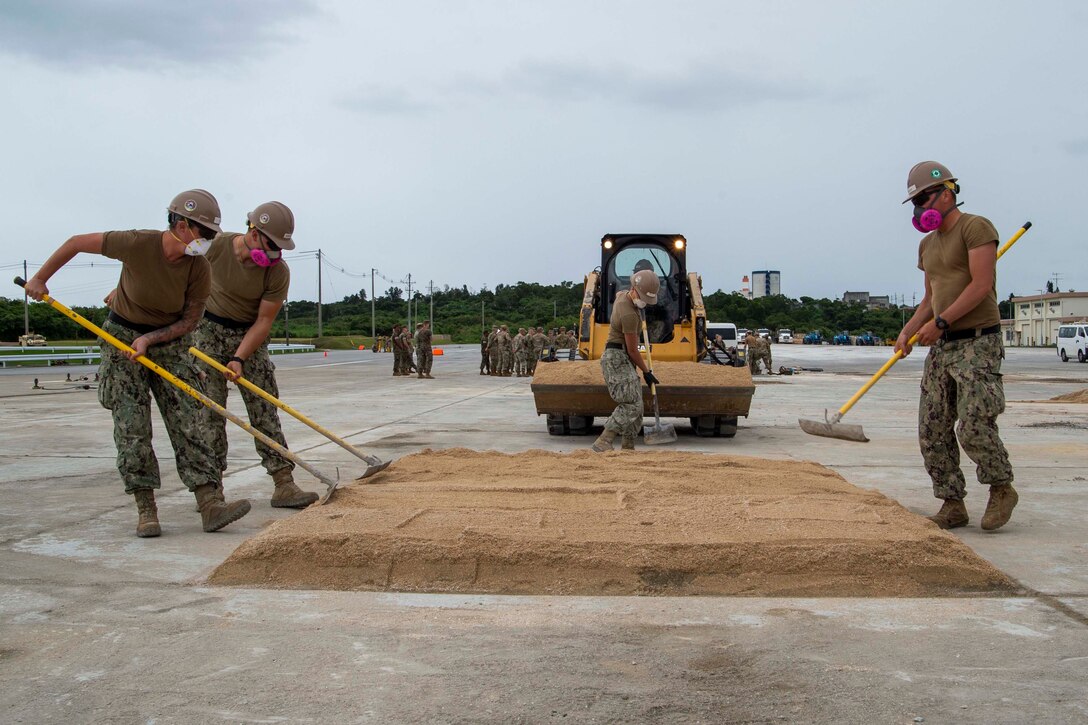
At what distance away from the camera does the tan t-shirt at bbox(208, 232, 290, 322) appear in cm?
577

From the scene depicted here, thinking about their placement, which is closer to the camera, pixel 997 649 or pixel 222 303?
pixel 997 649

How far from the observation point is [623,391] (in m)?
8.07

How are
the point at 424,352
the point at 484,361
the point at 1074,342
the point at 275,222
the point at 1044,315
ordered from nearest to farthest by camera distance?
the point at 275,222, the point at 424,352, the point at 484,361, the point at 1074,342, the point at 1044,315

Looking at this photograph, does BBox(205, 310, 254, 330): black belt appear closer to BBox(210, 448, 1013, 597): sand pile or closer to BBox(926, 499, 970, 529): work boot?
BBox(210, 448, 1013, 597): sand pile

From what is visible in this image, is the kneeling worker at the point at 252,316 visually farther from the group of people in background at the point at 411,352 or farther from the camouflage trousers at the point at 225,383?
the group of people in background at the point at 411,352

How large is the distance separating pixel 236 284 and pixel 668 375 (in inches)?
199

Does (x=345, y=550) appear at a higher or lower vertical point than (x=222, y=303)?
lower

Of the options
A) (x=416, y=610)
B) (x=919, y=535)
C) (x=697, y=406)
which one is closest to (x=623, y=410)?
(x=697, y=406)

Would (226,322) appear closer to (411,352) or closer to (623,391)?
(623,391)

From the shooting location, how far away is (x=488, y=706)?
8.64 ft

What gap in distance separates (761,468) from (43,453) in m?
6.11

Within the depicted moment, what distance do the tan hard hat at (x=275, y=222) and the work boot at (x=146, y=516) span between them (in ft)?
5.27

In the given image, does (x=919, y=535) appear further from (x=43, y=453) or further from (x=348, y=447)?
(x=43, y=453)

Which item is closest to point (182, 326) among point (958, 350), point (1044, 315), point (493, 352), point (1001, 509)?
point (958, 350)
